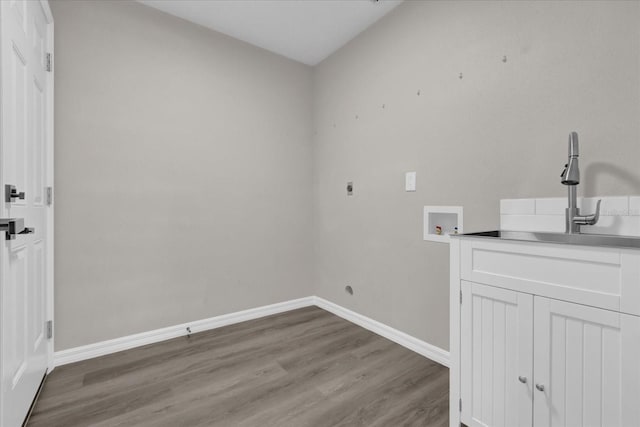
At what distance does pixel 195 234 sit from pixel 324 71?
201 centimetres

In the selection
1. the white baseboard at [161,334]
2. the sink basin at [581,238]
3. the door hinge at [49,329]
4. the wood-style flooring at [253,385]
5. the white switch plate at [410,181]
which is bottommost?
the wood-style flooring at [253,385]

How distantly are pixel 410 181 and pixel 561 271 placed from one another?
3.93ft

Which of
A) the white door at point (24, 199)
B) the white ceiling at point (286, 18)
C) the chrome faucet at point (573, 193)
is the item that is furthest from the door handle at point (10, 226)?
the chrome faucet at point (573, 193)

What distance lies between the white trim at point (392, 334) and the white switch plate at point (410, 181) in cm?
107

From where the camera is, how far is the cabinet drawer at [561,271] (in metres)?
0.90

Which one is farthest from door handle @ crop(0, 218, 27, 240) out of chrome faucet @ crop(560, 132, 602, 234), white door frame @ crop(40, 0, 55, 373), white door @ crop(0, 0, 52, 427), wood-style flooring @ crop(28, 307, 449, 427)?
chrome faucet @ crop(560, 132, 602, 234)

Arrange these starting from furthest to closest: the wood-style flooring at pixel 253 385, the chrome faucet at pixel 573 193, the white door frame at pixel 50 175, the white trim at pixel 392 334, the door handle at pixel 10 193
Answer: the white trim at pixel 392 334, the white door frame at pixel 50 175, the wood-style flooring at pixel 253 385, the chrome faucet at pixel 573 193, the door handle at pixel 10 193

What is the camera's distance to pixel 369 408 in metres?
1.49

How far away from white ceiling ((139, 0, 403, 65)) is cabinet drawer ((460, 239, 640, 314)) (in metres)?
1.98

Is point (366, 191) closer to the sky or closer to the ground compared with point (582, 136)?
closer to the ground

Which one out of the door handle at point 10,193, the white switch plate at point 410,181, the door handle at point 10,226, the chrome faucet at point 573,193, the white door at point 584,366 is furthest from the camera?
the white switch plate at point 410,181

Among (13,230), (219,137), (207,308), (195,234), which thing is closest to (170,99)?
(219,137)

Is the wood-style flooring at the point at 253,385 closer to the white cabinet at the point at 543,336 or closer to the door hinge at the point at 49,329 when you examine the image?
the door hinge at the point at 49,329

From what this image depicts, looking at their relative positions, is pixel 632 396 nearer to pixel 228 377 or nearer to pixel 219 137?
pixel 228 377
